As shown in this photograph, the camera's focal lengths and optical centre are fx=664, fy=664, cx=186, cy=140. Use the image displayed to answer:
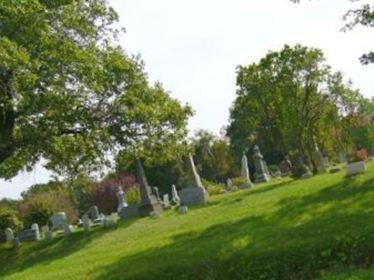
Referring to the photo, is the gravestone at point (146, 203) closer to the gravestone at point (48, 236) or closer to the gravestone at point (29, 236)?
the gravestone at point (48, 236)

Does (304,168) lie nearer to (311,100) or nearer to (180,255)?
(311,100)

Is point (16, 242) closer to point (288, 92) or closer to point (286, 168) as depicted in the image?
point (288, 92)

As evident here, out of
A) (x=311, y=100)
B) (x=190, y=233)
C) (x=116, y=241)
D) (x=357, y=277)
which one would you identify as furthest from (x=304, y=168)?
(x=357, y=277)

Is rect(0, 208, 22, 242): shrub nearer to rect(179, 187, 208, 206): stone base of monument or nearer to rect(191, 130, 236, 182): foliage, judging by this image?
rect(179, 187, 208, 206): stone base of monument

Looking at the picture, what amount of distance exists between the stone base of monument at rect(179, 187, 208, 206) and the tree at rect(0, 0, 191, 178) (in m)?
4.68

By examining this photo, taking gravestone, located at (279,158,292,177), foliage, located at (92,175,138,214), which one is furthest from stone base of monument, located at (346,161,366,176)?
foliage, located at (92,175,138,214)

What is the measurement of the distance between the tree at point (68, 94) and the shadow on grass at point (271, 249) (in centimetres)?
645

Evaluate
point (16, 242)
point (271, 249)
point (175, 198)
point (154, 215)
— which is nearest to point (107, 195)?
point (175, 198)

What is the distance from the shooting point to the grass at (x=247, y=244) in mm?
15719

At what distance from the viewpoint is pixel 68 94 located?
79.1 feet

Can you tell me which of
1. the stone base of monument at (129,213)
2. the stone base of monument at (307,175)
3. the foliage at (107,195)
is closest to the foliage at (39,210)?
the foliage at (107,195)

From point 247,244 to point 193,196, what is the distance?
16067 millimetres

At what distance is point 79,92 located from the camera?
80.8 feet

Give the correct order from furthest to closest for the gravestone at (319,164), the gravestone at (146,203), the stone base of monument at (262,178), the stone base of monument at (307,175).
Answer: the stone base of monument at (262,178) → the gravestone at (319,164) → the stone base of monument at (307,175) → the gravestone at (146,203)
